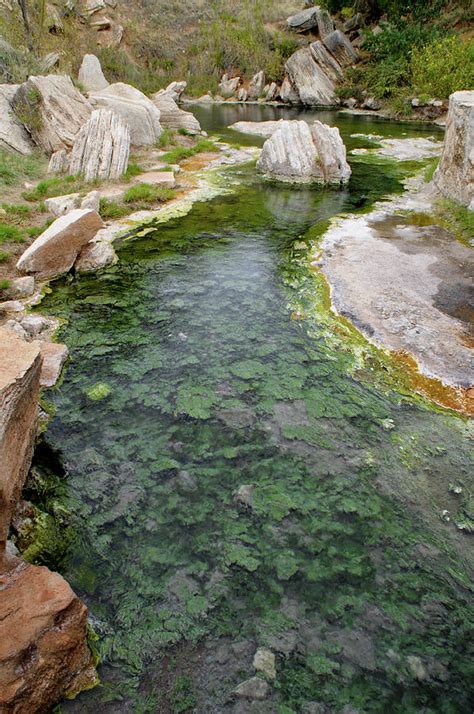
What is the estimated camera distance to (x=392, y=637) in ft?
12.4

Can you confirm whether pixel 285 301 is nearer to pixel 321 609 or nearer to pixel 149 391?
pixel 149 391

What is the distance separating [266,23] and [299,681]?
6467 cm

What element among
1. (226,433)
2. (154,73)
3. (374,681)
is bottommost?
(374,681)

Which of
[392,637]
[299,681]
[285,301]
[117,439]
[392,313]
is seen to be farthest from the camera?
[285,301]

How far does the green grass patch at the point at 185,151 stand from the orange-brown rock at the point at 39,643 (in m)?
17.7

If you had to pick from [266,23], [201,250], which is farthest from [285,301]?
[266,23]

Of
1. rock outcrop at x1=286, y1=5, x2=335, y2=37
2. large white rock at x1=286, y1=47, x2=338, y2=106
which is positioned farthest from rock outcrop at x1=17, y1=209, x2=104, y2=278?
rock outcrop at x1=286, y1=5, x2=335, y2=37

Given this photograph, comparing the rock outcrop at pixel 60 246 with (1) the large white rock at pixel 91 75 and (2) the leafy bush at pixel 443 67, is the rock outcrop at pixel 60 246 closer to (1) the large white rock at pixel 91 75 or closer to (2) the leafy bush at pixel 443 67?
(1) the large white rock at pixel 91 75

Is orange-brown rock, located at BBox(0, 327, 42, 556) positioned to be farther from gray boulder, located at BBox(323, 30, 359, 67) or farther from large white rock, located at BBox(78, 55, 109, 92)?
gray boulder, located at BBox(323, 30, 359, 67)

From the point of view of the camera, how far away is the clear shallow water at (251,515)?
356 cm

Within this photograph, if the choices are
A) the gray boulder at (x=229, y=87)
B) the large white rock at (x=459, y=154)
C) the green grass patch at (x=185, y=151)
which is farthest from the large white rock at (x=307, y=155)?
the gray boulder at (x=229, y=87)

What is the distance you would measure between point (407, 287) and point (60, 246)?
7.19m

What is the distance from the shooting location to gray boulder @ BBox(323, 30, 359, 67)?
42156 millimetres

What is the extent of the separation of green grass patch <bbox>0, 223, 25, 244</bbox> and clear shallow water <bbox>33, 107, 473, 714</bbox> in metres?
3.04
